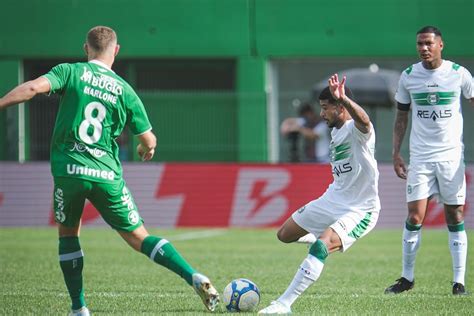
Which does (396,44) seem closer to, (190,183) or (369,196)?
(190,183)

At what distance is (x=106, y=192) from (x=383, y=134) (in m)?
15.8

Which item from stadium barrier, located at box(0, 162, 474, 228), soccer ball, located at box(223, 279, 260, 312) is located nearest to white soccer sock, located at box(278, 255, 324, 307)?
soccer ball, located at box(223, 279, 260, 312)

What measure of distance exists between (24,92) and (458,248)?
4758mm

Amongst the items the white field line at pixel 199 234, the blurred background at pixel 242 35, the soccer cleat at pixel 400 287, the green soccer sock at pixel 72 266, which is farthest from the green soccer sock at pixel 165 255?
the blurred background at pixel 242 35

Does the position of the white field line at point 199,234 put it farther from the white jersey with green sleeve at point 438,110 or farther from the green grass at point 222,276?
the white jersey with green sleeve at point 438,110

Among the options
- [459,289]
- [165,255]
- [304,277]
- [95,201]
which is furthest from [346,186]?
[95,201]

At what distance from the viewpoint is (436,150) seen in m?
9.30

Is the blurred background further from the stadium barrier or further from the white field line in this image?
the white field line

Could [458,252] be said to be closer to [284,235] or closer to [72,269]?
[284,235]

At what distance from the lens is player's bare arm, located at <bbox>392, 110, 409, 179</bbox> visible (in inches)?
371

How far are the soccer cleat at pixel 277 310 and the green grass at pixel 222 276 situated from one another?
1.12 feet

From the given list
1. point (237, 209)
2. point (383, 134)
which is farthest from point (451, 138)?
point (383, 134)

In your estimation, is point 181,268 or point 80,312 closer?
point 181,268

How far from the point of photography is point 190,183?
62.6ft
